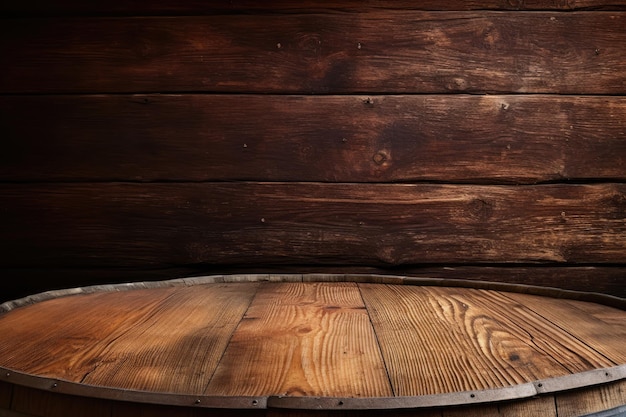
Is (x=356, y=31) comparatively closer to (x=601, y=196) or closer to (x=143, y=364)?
(x=601, y=196)

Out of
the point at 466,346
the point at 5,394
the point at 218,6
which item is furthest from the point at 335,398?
the point at 218,6

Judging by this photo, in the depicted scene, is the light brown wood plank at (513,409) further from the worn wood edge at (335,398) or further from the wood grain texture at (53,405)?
the wood grain texture at (53,405)

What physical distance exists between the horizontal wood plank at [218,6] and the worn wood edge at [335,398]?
138 cm

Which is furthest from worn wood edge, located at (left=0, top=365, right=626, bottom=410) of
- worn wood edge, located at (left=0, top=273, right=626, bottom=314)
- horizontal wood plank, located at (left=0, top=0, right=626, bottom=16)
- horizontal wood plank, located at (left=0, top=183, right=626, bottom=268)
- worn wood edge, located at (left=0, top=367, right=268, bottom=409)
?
horizontal wood plank, located at (left=0, top=0, right=626, bottom=16)

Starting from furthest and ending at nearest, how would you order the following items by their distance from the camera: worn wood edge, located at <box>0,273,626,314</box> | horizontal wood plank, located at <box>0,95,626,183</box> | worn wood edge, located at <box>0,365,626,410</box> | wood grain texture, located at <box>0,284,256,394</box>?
horizontal wood plank, located at <box>0,95,626,183</box> < worn wood edge, located at <box>0,273,626,314</box> < wood grain texture, located at <box>0,284,256,394</box> < worn wood edge, located at <box>0,365,626,410</box>

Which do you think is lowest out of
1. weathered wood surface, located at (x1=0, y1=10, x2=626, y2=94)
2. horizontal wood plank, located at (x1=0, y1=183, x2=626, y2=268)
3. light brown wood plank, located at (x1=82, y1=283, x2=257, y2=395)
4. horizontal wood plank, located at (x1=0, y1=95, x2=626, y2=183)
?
light brown wood plank, located at (x1=82, y1=283, x2=257, y2=395)

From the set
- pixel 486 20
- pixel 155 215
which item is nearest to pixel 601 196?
pixel 486 20

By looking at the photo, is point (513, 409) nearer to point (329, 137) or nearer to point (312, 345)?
point (312, 345)

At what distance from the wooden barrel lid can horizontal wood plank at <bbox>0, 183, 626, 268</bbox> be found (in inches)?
17.9

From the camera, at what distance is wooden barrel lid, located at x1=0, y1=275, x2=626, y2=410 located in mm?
673

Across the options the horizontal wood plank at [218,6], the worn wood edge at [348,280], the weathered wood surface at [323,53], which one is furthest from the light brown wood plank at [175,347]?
the horizontal wood plank at [218,6]

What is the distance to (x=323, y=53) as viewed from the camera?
1810 mm

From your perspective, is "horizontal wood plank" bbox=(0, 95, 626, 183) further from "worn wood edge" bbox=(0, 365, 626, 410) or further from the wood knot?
"worn wood edge" bbox=(0, 365, 626, 410)

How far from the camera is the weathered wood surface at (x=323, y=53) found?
1803 millimetres
